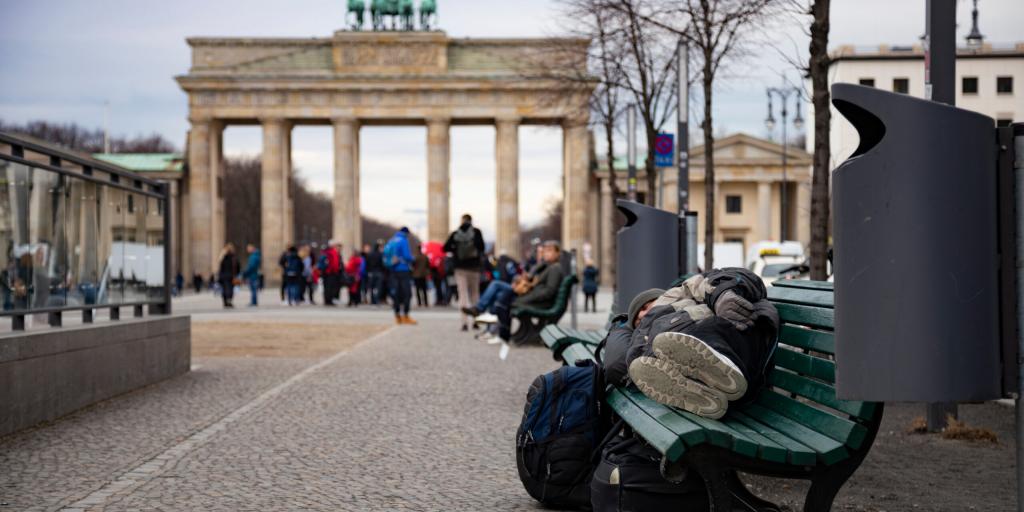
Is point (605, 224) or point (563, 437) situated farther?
point (605, 224)

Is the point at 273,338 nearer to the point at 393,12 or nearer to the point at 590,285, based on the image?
the point at 590,285

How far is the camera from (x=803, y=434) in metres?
4.83

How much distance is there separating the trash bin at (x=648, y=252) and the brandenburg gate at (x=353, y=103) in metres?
63.1

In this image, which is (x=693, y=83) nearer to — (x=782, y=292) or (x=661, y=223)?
(x=661, y=223)

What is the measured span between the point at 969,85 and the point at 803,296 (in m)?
30.8

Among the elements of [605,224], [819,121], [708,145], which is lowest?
[819,121]

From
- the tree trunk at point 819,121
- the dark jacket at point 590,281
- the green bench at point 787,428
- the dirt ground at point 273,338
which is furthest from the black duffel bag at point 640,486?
the dark jacket at point 590,281

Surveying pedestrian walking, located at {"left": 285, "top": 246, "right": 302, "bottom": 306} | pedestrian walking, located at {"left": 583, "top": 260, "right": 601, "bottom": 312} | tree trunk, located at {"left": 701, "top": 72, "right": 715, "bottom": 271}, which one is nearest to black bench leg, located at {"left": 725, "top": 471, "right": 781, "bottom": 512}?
tree trunk, located at {"left": 701, "top": 72, "right": 715, "bottom": 271}

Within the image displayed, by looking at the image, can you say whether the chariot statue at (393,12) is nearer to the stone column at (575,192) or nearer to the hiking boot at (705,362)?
the stone column at (575,192)

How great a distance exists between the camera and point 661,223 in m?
11.6

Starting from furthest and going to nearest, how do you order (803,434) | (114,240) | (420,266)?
(420,266), (114,240), (803,434)

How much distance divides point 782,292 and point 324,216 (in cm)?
13547

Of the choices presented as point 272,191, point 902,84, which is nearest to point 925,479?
point 902,84

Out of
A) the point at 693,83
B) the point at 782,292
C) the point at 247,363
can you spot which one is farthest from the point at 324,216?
the point at 782,292
